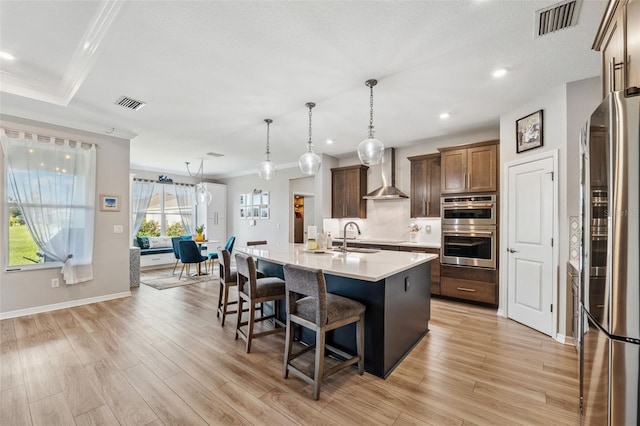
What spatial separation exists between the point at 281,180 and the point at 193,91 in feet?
13.7

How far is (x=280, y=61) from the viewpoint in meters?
2.53

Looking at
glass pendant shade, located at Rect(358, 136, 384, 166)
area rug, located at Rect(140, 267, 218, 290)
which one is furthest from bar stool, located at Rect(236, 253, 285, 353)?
area rug, located at Rect(140, 267, 218, 290)

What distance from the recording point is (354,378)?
226cm

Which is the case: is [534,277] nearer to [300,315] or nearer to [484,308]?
[484,308]

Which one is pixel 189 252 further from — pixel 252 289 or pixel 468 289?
pixel 468 289

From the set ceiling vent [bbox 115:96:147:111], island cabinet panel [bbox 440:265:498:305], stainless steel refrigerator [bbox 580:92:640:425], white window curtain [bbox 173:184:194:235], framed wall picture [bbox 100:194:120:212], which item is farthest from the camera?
white window curtain [bbox 173:184:194:235]

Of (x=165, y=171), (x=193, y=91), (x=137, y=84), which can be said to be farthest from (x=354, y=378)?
(x=165, y=171)

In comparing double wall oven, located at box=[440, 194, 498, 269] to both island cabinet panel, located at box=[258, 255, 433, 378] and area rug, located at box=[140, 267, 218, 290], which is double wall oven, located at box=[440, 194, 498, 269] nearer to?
island cabinet panel, located at box=[258, 255, 433, 378]

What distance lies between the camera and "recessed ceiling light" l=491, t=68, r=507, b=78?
8.81ft

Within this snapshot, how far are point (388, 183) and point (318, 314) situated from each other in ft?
13.2

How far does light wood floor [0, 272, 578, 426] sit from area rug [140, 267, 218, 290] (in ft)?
6.80

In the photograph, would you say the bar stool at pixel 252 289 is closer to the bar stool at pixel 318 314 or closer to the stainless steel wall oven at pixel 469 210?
the bar stool at pixel 318 314

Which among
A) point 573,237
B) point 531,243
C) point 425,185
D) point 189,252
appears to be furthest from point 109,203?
point 573,237

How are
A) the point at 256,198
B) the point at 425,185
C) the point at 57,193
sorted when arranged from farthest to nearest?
1. the point at 256,198
2. the point at 425,185
3. the point at 57,193
